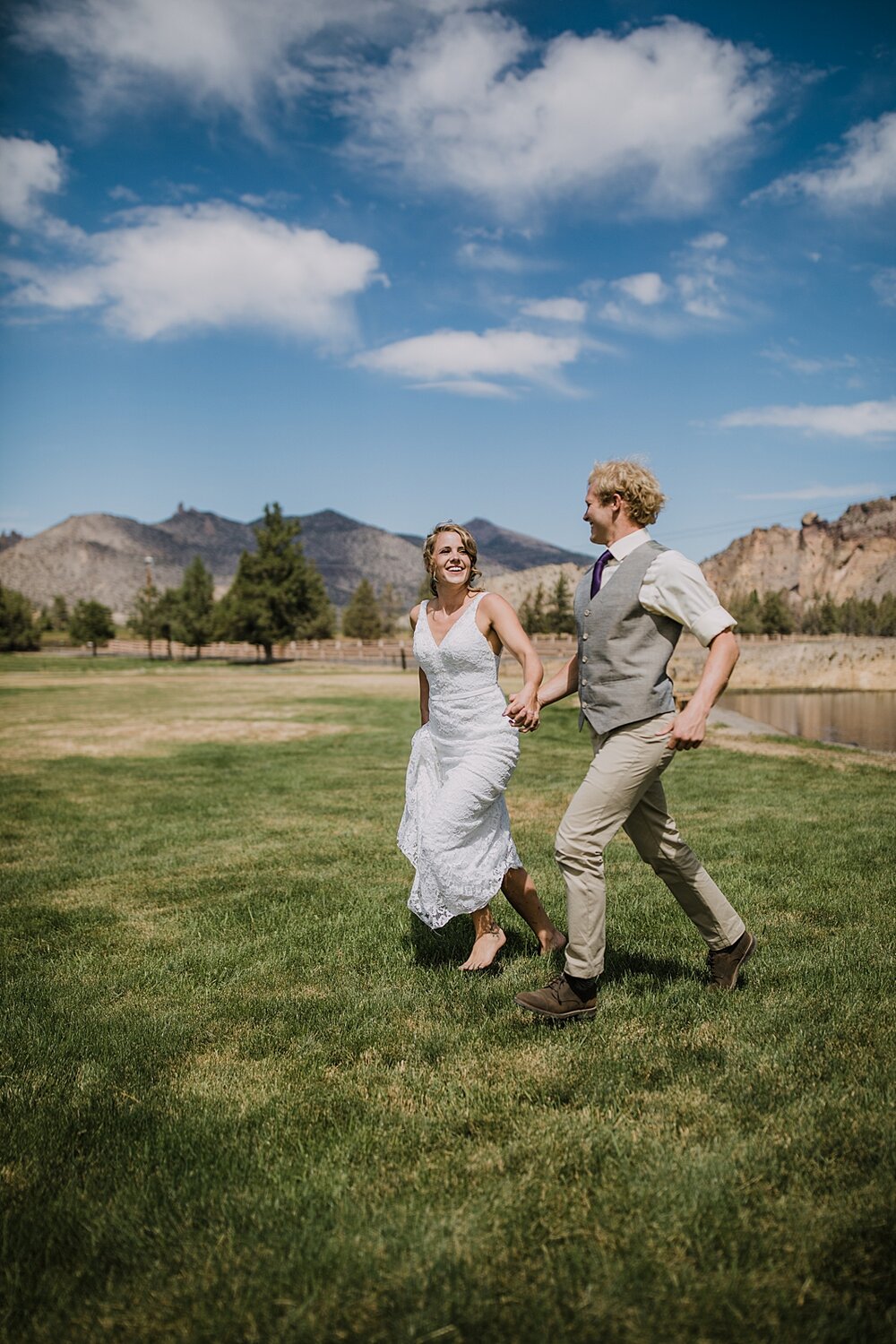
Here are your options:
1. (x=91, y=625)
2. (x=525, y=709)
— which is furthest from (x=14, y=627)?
(x=525, y=709)

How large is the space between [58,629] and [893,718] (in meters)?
136

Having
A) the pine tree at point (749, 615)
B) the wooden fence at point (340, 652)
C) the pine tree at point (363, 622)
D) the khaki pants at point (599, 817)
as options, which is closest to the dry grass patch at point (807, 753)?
the khaki pants at point (599, 817)

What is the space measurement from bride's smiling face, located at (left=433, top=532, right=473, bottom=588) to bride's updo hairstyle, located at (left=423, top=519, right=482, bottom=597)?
0.02 metres

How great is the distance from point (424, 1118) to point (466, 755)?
2084 millimetres

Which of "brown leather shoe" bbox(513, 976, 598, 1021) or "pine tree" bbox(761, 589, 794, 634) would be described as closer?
"brown leather shoe" bbox(513, 976, 598, 1021)

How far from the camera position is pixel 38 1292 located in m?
Answer: 2.39

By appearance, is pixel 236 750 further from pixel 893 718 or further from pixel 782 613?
pixel 782 613

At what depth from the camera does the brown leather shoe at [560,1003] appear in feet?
13.1

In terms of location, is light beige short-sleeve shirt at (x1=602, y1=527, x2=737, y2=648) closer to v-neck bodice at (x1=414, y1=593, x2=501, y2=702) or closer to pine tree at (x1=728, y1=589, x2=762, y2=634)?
v-neck bodice at (x1=414, y1=593, x2=501, y2=702)

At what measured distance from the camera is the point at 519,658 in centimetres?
477

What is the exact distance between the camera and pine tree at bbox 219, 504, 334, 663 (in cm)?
6238

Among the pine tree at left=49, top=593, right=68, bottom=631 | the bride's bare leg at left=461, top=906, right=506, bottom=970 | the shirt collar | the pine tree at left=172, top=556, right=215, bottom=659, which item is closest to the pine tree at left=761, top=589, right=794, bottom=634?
the pine tree at left=172, top=556, right=215, bottom=659

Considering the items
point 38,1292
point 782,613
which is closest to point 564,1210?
point 38,1292

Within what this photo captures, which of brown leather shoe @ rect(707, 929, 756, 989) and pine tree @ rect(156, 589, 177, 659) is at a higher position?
pine tree @ rect(156, 589, 177, 659)
